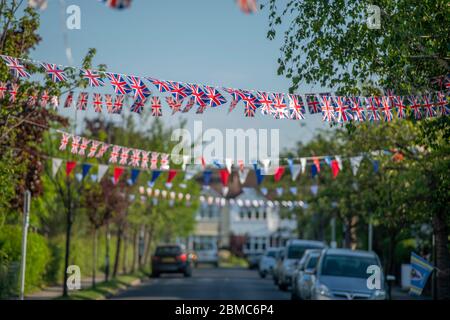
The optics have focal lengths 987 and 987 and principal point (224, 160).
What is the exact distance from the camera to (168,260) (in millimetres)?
50406

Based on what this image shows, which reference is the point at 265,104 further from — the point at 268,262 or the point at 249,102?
the point at 268,262

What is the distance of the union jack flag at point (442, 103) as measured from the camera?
16953 millimetres

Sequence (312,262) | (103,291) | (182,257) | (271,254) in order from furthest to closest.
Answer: (271,254), (182,257), (103,291), (312,262)

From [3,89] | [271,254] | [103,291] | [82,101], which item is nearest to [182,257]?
[271,254]

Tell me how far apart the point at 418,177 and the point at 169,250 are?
2663 cm

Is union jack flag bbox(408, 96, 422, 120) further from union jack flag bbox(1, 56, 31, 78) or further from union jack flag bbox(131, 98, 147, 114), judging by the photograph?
union jack flag bbox(1, 56, 31, 78)

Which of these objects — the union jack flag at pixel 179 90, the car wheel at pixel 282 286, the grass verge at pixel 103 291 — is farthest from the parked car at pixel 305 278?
the union jack flag at pixel 179 90

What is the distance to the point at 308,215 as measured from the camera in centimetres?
6347

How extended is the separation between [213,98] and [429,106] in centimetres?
375
